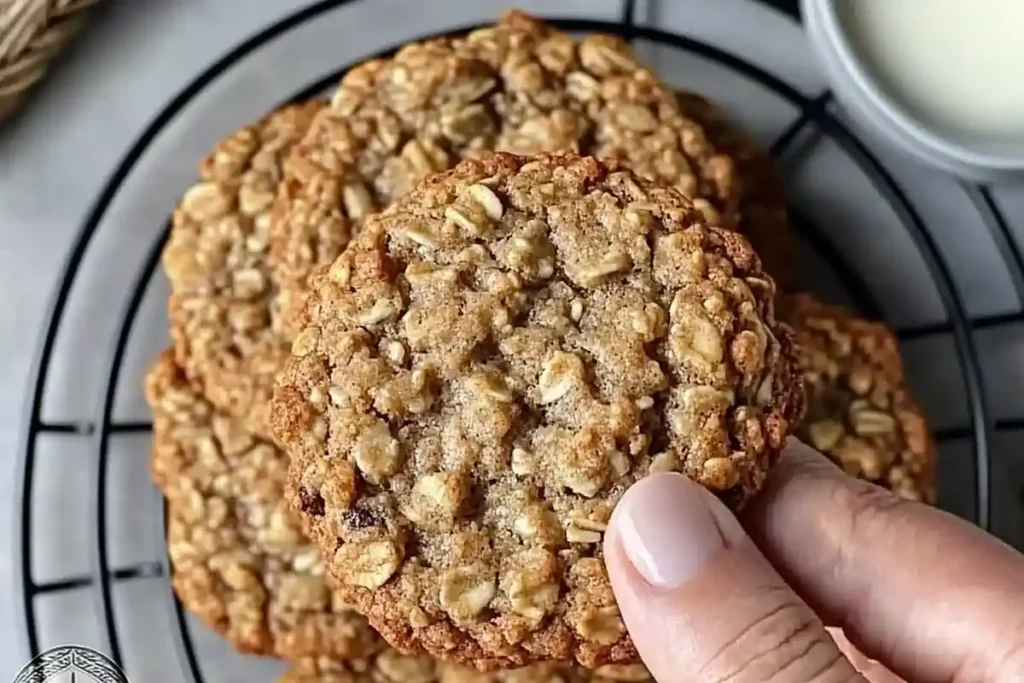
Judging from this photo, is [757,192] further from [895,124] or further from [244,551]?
[244,551]

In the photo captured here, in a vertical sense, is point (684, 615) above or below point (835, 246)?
above

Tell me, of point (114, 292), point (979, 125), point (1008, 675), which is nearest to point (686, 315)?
point (1008, 675)

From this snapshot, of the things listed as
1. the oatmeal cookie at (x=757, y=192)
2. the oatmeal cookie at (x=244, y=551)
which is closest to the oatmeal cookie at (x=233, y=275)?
the oatmeal cookie at (x=244, y=551)

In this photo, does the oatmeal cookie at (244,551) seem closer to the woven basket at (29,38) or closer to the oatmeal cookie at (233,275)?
the oatmeal cookie at (233,275)

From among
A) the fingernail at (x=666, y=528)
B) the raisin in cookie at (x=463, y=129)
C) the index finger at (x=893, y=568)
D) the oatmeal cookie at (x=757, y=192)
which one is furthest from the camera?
the oatmeal cookie at (x=757, y=192)

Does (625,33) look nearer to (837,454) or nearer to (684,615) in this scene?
(837,454)

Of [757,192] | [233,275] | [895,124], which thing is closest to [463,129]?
[233,275]
